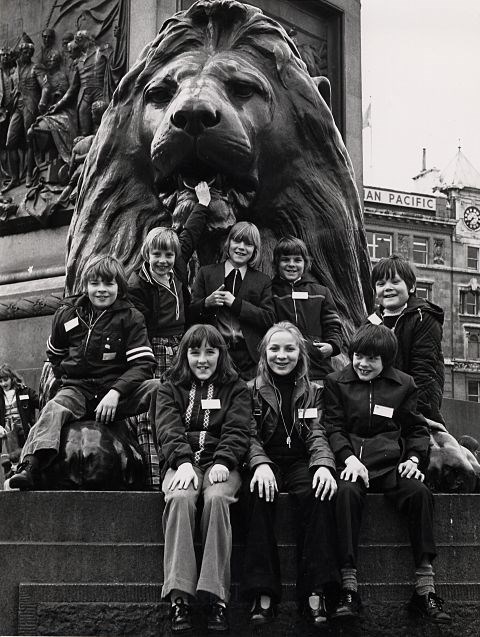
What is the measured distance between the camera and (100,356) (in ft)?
18.2

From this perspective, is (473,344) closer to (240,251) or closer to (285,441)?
(240,251)

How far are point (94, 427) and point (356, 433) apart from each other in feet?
4.07

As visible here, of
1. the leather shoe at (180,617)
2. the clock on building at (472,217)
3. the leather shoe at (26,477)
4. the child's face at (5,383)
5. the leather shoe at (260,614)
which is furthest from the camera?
the clock on building at (472,217)

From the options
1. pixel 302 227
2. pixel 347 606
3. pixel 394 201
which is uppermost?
pixel 394 201

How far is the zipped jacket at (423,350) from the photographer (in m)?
6.06

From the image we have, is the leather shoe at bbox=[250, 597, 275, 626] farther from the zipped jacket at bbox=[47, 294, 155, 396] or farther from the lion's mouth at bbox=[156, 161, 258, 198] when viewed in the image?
the lion's mouth at bbox=[156, 161, 258, 198]

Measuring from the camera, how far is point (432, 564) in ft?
17.1

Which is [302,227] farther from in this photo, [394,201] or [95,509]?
[394,201]

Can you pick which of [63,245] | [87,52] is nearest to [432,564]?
[63,245]

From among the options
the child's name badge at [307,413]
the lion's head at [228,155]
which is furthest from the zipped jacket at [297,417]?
the lion's head at [228,155]

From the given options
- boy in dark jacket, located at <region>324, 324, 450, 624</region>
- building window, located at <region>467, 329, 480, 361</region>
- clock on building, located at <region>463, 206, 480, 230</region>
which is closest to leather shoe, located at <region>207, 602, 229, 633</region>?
boy in dark jacket, located at <region>324, 324, 450, 624</region>

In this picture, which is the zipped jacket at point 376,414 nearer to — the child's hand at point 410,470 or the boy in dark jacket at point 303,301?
the child's hand at point 410,470

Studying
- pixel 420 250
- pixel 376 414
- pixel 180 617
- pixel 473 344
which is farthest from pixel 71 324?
pixel 420 250

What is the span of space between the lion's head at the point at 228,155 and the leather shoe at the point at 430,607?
195 centimetres
